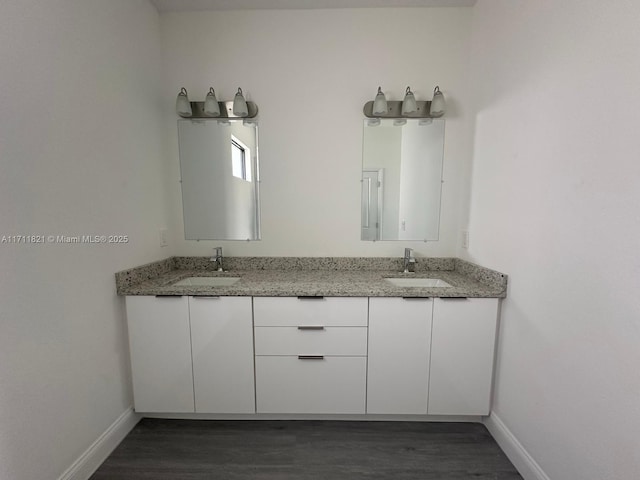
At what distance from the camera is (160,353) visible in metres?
1.53

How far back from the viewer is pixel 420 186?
74.8 inches

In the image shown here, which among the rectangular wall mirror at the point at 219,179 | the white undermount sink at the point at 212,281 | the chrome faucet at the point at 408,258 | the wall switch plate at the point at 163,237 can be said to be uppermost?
the rectangular wall mirror at the point at 219,179

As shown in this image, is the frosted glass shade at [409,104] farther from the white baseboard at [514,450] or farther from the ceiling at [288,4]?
the white baseboard at [514,450]

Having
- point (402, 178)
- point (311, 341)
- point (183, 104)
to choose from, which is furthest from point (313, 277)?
point (183, 104)

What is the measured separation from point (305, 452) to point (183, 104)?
2298 mm

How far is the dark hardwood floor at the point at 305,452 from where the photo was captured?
1317 mm

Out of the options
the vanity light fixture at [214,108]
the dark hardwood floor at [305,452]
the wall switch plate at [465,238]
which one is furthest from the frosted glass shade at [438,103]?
the dark hardwood floor at [305,452]

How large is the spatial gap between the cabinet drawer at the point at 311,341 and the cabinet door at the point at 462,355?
1.46ft

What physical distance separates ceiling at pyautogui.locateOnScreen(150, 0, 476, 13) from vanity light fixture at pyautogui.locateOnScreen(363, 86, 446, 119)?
0.53 meters

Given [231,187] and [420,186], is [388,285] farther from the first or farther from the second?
[231,187]

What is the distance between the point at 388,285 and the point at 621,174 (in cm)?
105

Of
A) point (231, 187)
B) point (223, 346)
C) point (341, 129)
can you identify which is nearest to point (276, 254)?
point (231, 187)

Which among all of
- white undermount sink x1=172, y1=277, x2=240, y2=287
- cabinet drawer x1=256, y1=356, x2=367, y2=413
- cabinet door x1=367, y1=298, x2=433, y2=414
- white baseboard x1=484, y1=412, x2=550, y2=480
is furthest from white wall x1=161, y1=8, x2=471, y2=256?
white baseboard x1=484, y1=412, x2=550, y2=480

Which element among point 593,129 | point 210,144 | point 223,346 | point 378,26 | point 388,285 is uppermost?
point 378,26
